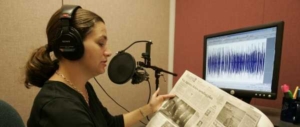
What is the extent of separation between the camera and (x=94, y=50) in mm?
695

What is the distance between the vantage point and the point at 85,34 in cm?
67

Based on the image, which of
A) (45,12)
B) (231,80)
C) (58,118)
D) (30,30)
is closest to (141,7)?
(45,12)

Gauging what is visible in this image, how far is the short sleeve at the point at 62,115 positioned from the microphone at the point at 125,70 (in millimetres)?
365

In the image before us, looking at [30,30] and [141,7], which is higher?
[141,7]

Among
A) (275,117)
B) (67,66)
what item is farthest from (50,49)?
(275,117)

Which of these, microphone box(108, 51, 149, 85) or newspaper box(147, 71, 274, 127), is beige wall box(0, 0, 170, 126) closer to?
microphone box(108, 51, 149, 85)

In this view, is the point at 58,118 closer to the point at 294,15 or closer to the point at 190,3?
the point at 294,15

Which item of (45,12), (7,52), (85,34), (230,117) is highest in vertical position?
(45,12)

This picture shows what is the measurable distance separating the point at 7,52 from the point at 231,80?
116cm

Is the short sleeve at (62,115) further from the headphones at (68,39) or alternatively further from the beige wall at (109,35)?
the beige wall at (109,35)

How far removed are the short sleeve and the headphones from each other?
15 centimetres

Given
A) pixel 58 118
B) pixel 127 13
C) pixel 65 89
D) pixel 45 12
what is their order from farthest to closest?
pixel 127 13 → pixel 45 12 → pixel 65 89 → pixel 58 118

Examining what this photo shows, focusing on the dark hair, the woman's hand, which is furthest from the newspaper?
the dark hair

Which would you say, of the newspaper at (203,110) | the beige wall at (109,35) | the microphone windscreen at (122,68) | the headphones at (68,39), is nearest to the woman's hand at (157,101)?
the newspaper at (203,110)
